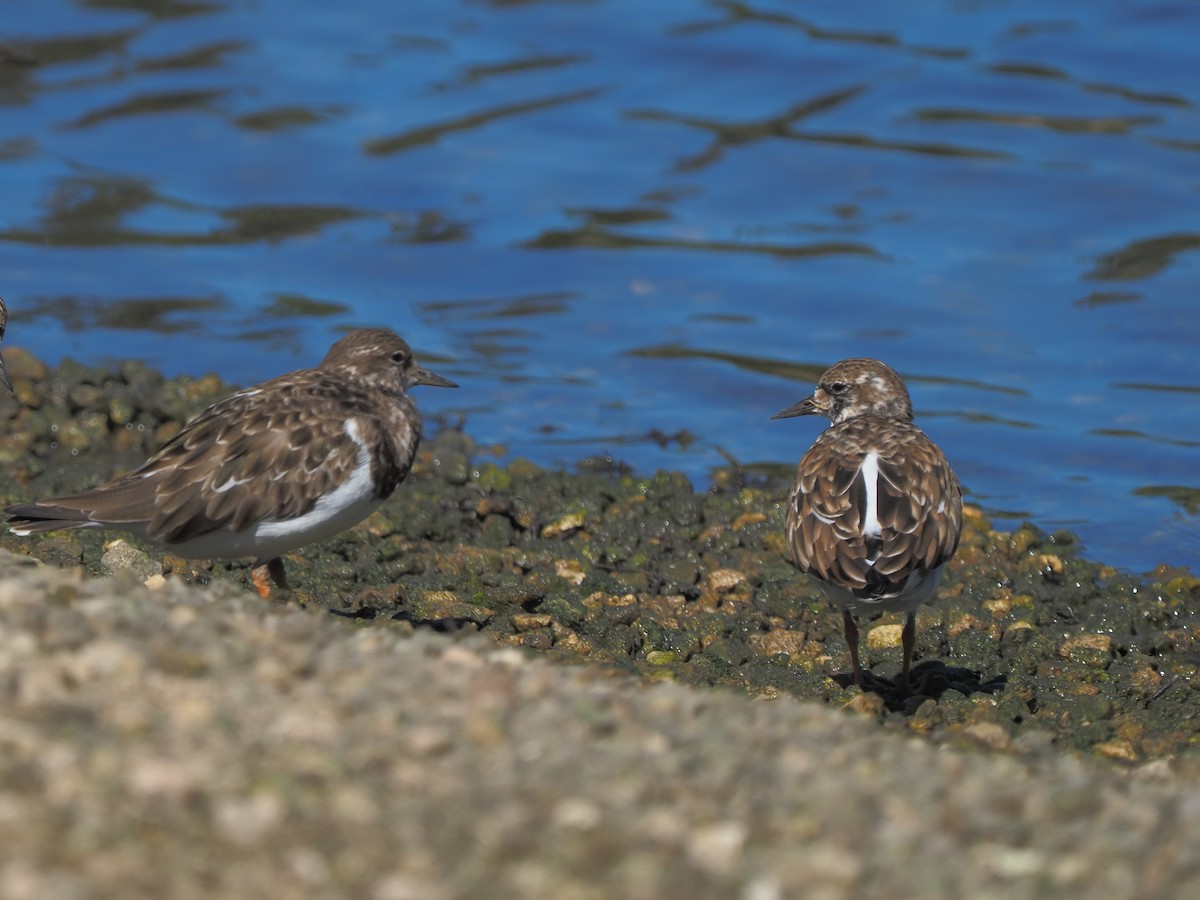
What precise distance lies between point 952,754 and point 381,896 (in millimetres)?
1945

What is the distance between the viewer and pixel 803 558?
7371 mm

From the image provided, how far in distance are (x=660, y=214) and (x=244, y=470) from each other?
8.62m

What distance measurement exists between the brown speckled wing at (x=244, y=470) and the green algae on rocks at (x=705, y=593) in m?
0.64

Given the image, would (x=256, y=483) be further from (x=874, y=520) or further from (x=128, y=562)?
(x=874, y=520)

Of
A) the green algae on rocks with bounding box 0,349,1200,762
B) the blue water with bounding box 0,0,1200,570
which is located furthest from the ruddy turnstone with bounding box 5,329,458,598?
the blue water with bounding box 0,0,1200,570

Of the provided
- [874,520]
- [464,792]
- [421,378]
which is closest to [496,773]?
[464,792]

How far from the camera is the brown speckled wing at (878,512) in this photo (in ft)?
23.2

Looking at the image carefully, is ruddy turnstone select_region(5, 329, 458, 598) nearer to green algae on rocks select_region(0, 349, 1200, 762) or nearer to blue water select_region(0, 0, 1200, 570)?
green algae on rocks select_region(0, 349, 1200, 762)

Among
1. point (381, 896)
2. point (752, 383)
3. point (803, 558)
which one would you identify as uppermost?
point (381, 896)

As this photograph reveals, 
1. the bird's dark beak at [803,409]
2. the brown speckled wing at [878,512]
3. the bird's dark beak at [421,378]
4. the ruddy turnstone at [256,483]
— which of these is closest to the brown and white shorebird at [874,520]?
the brown speckled wing at [878,512]

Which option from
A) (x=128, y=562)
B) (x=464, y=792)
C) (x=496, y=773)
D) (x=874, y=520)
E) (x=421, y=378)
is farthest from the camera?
(x=421, y=378)

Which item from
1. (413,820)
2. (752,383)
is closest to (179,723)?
(413,820)

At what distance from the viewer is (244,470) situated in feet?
24.2

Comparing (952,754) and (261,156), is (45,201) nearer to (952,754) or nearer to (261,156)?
(261,156)
